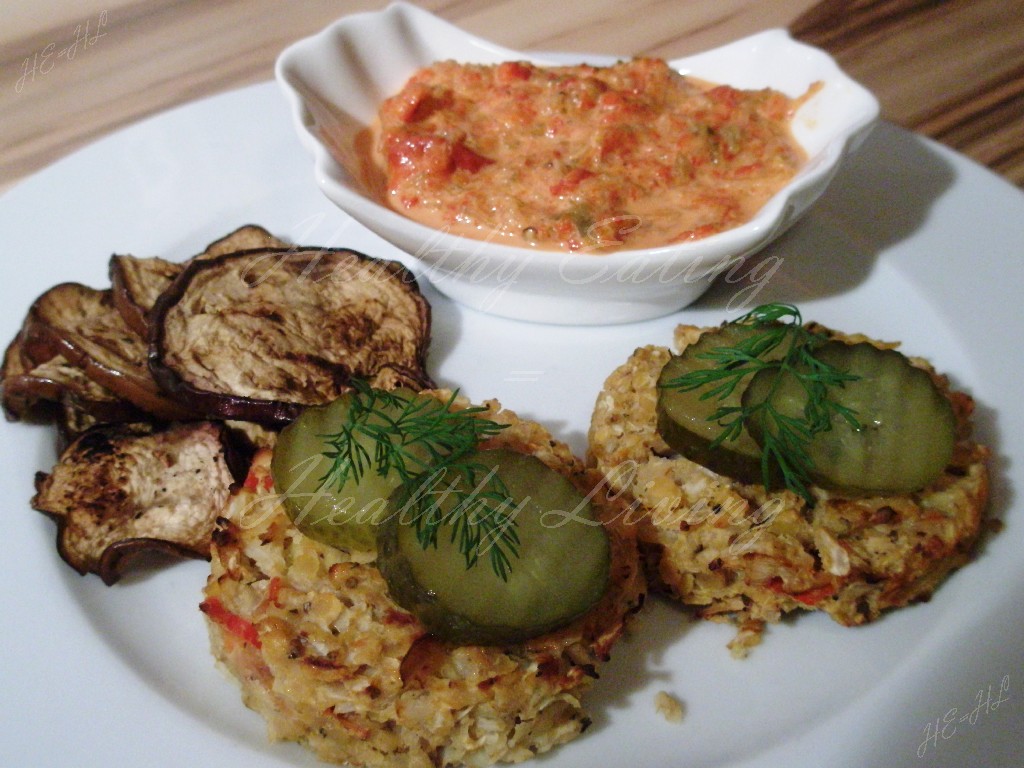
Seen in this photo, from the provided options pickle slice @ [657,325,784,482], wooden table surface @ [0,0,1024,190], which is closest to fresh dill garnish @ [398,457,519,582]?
pickle slice @ [657,325,784,482]

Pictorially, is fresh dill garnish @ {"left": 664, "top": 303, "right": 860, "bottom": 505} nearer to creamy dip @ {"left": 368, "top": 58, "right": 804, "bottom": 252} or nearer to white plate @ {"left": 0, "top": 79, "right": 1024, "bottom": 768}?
white plate @ {"left": 0, "top": 79, "right": 1024, "bottom": 768}

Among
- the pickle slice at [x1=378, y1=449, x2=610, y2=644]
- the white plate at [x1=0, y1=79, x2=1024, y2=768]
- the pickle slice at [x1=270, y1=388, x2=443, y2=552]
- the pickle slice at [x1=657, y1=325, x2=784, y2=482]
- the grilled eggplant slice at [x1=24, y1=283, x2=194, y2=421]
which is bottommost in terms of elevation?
the white plate at [x1=0, y1=79, x2=1024, y2=768]

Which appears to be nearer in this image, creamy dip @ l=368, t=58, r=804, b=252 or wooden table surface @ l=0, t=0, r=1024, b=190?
creamy dip @ l=368, t=58, r=804, b=252

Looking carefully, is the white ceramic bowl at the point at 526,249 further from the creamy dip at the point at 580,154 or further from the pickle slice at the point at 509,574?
the pickle slice at the point at 509,574

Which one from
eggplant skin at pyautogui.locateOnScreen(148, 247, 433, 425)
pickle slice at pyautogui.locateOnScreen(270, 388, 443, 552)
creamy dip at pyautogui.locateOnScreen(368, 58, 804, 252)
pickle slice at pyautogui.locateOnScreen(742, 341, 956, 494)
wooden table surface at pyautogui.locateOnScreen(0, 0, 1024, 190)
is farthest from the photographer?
wooden table surface at pyautogui.locateOnScreen(0, 0, 1024, 190)

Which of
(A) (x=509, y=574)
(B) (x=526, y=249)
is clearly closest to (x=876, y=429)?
(A) (x=509, y=574)

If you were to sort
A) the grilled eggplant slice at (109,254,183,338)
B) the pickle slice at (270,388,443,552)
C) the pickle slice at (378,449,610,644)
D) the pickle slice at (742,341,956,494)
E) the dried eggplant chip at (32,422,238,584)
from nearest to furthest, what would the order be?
the pickle slice at (378,449,610,644) → the pickle slice at (270,388,443,552) → the pickle slice at (742,341,956,494) → the dried eggplant chip at (32,422,238,584) → the grilled eggplant slice at (109,254,183,338)

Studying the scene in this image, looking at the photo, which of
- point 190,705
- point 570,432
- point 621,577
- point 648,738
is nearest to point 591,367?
point 570,432
